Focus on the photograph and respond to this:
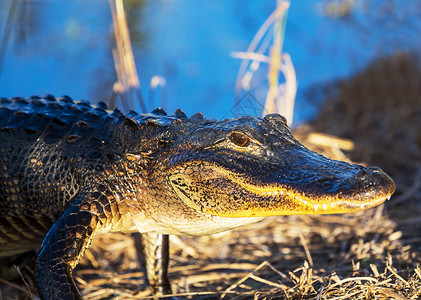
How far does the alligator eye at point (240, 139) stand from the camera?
1.95m

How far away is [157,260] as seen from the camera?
257cm

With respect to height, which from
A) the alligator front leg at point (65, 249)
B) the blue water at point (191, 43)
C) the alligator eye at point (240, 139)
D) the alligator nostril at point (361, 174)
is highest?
the blue water at point (191, 43)

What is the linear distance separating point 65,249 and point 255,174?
90 cm

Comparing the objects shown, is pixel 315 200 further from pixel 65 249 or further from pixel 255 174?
pixel 65 249

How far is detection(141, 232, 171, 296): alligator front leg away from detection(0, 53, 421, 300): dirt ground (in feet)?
0.34

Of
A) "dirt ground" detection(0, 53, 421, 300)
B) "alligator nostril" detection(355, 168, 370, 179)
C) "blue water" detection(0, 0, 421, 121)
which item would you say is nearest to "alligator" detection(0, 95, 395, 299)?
Answer: "alligator nostril" detection(355, 168, 370, 179)

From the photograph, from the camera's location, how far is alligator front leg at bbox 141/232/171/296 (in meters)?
2.54

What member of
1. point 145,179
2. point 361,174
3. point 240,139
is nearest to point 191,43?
point 145,179

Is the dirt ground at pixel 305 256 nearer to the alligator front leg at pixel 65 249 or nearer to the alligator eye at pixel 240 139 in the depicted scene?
the alligator front leg at pixel 65 249

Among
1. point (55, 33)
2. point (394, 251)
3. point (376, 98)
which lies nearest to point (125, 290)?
point (394, 251)

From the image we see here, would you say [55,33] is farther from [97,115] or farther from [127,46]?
[97,115]

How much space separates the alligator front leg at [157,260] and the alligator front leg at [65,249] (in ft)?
1.81

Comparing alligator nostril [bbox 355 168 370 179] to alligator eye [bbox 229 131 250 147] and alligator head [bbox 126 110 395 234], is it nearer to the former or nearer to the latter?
alligator head [bbox 126 110 395 234]

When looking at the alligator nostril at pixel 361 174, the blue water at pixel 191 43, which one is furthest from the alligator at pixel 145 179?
the blue water at pixel 191 43
